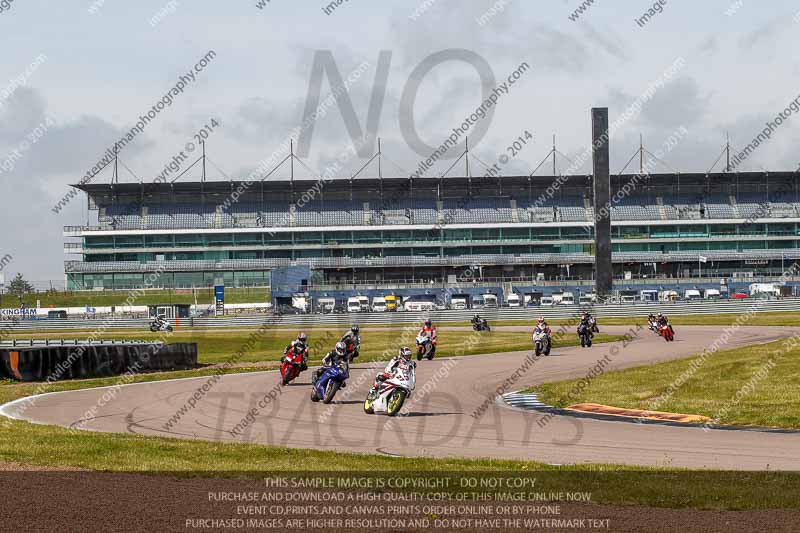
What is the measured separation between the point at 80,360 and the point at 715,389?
18.9 metres

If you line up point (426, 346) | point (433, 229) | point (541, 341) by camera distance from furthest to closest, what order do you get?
point (433, 229)
point (541, 341)
point (426, 346)

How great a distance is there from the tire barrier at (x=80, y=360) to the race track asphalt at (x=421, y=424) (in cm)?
363

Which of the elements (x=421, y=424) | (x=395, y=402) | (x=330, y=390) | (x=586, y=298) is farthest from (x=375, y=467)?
(x=586, y=298)

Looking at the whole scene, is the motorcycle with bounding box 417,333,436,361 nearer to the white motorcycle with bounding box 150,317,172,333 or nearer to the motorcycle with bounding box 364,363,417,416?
the motorcycle with bounding box 364,363,417,416

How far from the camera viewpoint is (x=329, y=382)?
22.2m

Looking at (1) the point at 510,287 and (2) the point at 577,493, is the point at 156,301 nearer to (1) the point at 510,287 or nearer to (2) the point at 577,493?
(1) the point at 510,287

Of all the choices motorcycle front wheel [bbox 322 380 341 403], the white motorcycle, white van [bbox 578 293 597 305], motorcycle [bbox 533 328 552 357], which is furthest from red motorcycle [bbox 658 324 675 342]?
white van [bbox 578 293 597 305]

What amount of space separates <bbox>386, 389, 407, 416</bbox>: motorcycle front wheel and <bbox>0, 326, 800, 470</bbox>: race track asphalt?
1.02ft

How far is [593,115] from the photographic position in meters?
85.5

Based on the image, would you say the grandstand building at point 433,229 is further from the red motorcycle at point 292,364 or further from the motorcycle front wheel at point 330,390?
the motorcycle front wheel at point 330,390

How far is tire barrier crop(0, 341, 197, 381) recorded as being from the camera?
1184 inches

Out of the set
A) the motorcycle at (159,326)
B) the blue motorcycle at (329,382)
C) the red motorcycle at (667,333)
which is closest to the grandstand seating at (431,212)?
the motorcycle at (159,326)

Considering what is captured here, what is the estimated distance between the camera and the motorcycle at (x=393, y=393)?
20.1 metres

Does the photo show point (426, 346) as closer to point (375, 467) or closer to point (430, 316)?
point (375, 467)
